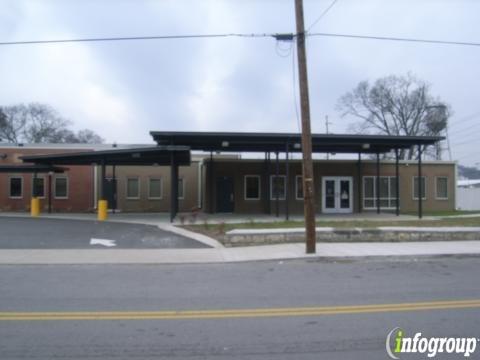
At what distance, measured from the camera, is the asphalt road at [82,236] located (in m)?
14.0

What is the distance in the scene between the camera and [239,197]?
1089 inches

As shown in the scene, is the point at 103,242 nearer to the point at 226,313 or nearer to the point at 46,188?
the point at 226,313

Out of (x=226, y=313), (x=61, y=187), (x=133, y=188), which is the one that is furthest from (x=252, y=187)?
(x=226, y=313)

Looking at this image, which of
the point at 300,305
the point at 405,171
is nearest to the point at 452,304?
the point at 300,305

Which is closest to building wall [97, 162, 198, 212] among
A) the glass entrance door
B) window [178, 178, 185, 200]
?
window [178, 178, 185, 200]

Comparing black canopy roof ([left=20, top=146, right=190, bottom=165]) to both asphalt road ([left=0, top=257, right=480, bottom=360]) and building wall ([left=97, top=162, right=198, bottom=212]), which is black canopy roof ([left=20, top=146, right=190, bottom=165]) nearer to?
building wall ([left=97, top=162, right=198, bottom=212])

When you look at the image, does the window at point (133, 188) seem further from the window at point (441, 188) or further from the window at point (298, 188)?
the window at point (441, 188)

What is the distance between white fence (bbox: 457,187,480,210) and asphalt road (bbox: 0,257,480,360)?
31981 mm

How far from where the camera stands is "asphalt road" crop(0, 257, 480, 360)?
16.1ft

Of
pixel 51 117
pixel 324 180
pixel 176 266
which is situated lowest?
pixel 176 266

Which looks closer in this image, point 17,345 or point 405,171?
point 17,345

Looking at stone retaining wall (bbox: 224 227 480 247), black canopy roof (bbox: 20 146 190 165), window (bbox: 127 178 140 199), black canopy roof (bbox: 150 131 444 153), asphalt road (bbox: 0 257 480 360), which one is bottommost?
asphalt road (bbox: 0 257 480 360)

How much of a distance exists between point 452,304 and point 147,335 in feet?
15.7

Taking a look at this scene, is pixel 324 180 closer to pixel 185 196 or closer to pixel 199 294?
pixel 185 196
